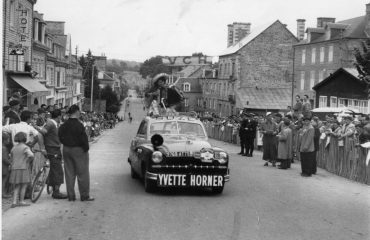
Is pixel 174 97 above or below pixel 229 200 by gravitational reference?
above

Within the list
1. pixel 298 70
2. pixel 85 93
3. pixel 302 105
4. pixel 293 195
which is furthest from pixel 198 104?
pixel 293 195

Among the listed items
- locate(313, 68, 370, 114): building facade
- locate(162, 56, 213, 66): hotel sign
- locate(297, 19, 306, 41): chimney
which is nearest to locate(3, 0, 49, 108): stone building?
locate(313, 68, 370, 114): building facade

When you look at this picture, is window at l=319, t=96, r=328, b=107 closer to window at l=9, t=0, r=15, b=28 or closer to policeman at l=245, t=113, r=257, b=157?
policeman at l=245, t=113, r=257, b=157

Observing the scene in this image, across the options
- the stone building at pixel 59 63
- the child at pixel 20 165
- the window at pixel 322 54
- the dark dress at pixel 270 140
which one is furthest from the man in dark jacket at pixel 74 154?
the window at pixel 322 54

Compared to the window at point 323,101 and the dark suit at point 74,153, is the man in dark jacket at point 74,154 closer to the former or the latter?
the dark suit at point 74,153

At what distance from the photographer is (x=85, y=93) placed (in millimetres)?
94438

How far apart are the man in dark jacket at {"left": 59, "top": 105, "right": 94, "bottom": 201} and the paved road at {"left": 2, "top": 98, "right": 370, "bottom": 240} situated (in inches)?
12.4

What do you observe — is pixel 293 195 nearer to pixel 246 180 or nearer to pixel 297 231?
pixel 246 180

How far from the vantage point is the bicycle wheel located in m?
10.4

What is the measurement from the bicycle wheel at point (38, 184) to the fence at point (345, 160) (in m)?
8.12

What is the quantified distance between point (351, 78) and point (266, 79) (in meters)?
32.1

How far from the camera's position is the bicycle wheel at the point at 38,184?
10352mm

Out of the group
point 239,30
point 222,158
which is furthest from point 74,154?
point 239,30

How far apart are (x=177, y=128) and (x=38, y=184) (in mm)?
3714
